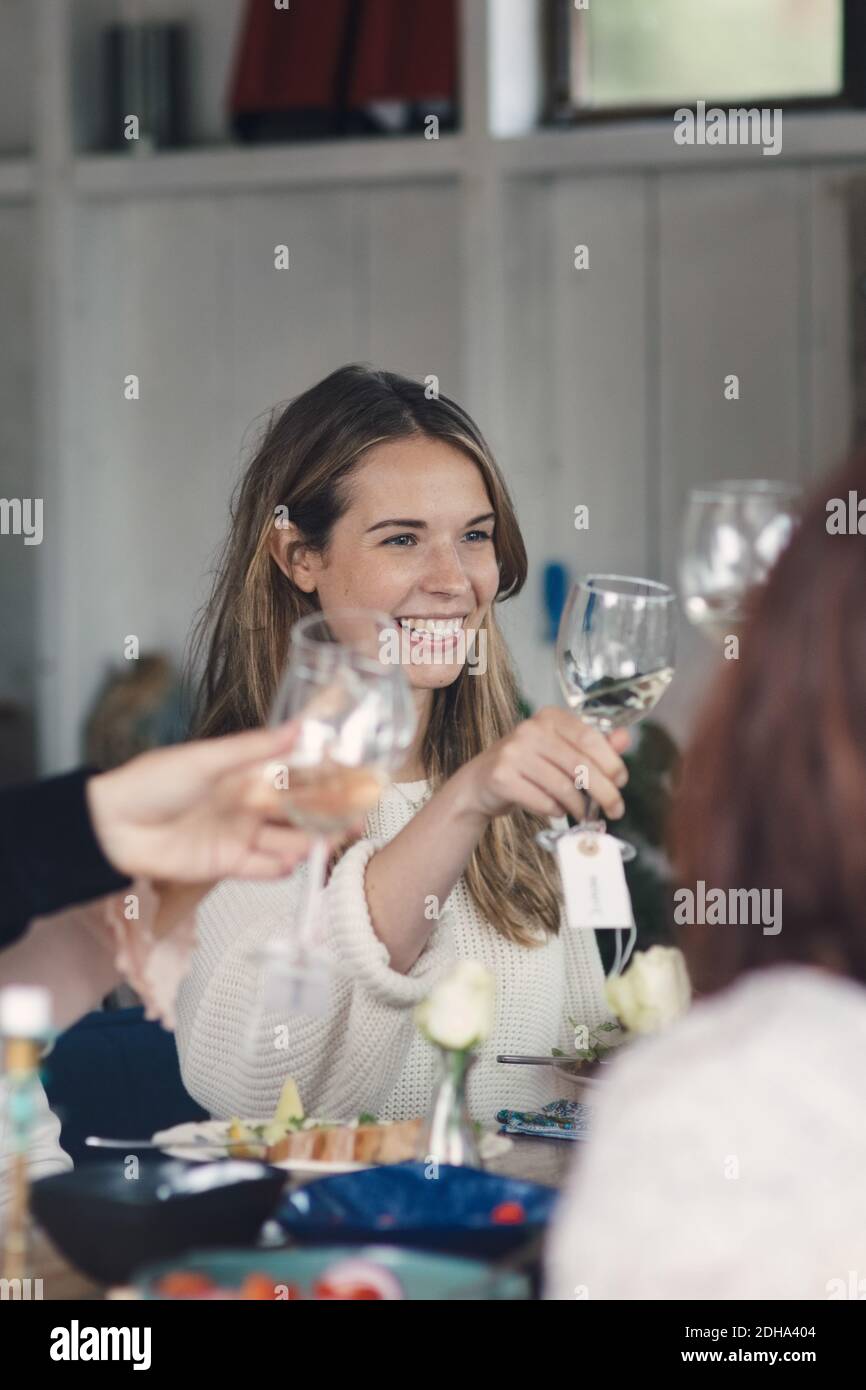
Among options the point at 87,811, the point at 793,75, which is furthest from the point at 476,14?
the point at 87,811

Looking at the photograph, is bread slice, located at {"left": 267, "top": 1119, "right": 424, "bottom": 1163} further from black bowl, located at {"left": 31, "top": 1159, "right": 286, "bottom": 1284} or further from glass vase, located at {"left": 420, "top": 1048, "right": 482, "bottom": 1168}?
black bowl, located at {"left": 31, "top": 1159, "right": 286, "bottom": 1284}

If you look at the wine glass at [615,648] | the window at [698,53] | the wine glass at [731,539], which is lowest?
the wine glass at [615,648]

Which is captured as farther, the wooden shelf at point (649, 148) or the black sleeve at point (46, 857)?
the wooden shelf at point (649, 148)

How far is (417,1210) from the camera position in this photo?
1.13 m

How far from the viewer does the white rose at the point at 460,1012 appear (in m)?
1.23

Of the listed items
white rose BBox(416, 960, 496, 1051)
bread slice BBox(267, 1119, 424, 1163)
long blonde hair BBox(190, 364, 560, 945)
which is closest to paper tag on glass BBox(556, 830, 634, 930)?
white rose BBox(416, 960, 496, 1051)

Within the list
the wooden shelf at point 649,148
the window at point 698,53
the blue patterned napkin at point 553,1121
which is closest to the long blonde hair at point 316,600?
the blue patterned napkin at point 553,1121

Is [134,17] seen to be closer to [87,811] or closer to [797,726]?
[87,811]

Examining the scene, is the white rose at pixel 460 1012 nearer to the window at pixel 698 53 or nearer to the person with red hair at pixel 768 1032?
the person with red hair at pixel 768 1032

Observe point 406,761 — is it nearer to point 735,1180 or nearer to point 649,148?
point 735,1180

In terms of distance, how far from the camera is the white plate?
4.25 ft

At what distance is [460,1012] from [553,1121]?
33 centimetres

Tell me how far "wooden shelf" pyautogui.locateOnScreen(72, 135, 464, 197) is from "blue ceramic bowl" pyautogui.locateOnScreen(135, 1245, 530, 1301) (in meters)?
2.56

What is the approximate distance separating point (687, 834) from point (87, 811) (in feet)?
1.35
